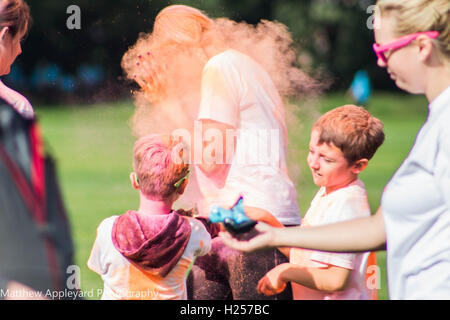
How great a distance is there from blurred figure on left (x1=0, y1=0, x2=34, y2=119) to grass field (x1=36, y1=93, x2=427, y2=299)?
347mm

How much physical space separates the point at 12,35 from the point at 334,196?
1455mm

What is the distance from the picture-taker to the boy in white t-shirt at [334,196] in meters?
2.62

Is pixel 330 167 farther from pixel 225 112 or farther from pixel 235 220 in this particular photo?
pixel 235 220

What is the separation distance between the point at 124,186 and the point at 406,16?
765 cm

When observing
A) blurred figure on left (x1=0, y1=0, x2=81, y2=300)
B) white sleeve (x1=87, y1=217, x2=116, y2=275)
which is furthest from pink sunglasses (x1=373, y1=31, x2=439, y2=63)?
white sleeve (x1=87, y1=217, x2=116, y2=275)

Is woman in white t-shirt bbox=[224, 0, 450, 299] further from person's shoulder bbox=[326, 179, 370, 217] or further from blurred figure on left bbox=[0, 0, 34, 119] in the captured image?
blurred figure on left bbox=[0, 0, 34, 119]

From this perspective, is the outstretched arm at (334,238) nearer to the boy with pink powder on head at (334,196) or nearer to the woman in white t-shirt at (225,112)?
the boy with pink powder on head at (334,196)

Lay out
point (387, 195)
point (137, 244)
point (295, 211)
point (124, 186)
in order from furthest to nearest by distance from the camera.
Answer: point (124, 186), point (295, 211), point (137, 244), point (387, 195)

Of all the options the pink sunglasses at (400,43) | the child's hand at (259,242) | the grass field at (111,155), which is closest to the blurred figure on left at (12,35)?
the grass field at (111,155)

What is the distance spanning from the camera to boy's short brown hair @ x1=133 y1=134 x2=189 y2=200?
2680 millimetres

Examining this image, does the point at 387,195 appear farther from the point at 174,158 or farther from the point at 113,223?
the point at 113,223

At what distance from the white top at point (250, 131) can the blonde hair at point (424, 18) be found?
2.59 feet
